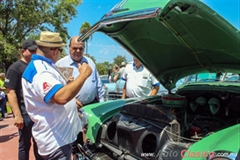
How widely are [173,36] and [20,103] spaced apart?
223 cm

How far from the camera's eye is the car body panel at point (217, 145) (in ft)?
4.75

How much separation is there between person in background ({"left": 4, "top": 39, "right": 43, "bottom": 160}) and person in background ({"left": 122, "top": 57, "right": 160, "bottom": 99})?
1876 millimetres

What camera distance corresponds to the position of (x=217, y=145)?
1.52 metres

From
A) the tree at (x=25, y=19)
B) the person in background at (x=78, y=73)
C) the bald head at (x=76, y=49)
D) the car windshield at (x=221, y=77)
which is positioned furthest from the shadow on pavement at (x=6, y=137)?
the tree at (x=25, y=19)

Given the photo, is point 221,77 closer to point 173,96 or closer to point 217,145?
point 173,96

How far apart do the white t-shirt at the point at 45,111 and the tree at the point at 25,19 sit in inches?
485

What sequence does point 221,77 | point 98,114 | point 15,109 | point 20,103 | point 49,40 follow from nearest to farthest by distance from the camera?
point 49,40 < point 98,114 < point 15,109 < point 20,103 < point 221,77

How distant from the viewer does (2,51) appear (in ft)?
42.2

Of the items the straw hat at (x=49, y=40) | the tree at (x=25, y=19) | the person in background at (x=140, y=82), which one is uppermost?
the tree at (x=25, y=19)

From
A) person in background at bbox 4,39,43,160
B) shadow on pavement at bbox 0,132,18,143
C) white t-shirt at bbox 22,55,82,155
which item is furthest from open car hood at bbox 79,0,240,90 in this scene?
shadow on pavement at bbox 0,132,18,143

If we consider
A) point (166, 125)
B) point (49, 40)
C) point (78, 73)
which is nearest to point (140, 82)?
point (78, 73)

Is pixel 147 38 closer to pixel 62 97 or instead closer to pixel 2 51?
pixel 62 97

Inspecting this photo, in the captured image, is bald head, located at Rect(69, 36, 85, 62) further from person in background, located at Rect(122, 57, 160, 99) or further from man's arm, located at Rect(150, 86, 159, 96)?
man's arm, located at Rect(150, 86, 159, 96)

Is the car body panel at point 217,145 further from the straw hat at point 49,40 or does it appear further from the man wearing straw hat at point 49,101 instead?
the straw hat at point 49,40
